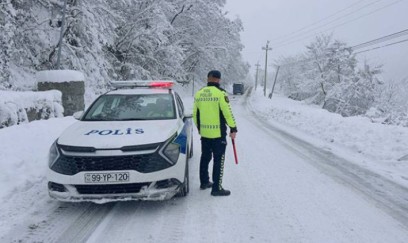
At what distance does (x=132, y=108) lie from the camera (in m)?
6.54

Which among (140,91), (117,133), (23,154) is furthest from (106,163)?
(23,154)

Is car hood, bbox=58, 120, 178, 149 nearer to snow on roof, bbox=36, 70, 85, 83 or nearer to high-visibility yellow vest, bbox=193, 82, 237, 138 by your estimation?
high-visibility yellow vest, bbox=193, 82, 237, 138

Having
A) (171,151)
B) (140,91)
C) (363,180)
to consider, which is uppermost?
(140,91)

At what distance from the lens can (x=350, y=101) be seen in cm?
5225

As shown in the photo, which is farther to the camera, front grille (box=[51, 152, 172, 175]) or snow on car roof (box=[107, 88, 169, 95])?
snow on car roof (box=[107, 88, 169, 95])

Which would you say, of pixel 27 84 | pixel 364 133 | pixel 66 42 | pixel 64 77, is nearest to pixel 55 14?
pixel 66 42

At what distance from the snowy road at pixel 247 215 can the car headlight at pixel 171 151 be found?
72cm

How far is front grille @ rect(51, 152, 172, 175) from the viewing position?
4797mm

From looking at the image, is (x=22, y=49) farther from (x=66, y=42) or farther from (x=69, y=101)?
(x=69, y=101)

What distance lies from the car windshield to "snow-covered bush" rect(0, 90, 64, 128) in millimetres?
3236

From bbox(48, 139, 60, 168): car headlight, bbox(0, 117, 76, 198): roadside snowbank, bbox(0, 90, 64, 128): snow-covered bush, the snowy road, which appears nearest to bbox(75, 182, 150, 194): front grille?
the snowy road

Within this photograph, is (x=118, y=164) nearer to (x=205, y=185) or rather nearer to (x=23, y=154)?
(x=205, y=185)

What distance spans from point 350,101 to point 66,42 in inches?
1737

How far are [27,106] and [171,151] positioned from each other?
5.93m
